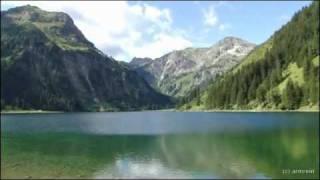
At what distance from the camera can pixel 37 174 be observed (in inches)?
2026

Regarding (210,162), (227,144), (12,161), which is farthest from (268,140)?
(12,161)

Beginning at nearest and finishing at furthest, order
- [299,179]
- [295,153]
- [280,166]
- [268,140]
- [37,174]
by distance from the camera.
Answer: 1. [299,179]
2. [37,174]
3. [280,166]
4. [295,153]
5. [268,140]

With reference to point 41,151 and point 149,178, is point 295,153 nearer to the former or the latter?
point 149,178

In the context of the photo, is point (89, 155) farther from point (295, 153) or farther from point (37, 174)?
point (295, 153)

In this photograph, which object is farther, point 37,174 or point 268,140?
point 268,140

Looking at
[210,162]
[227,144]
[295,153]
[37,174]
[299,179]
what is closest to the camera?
[299,179]

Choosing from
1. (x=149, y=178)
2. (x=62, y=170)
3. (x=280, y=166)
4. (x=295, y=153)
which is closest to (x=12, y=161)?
(x=62, y=170)

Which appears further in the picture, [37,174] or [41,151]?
[41,151]

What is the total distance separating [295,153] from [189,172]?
72.1ft

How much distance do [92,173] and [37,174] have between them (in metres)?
6.47

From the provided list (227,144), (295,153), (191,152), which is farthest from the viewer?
(227,144)

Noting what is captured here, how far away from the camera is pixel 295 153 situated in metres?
66.2

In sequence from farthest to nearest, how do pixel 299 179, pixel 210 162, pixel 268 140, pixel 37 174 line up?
pixel 268 140
pixel 210 162
pixel 37 174
pixel 299 179

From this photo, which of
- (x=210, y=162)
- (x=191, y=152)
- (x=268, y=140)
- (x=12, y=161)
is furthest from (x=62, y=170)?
(x=268, y=140)
